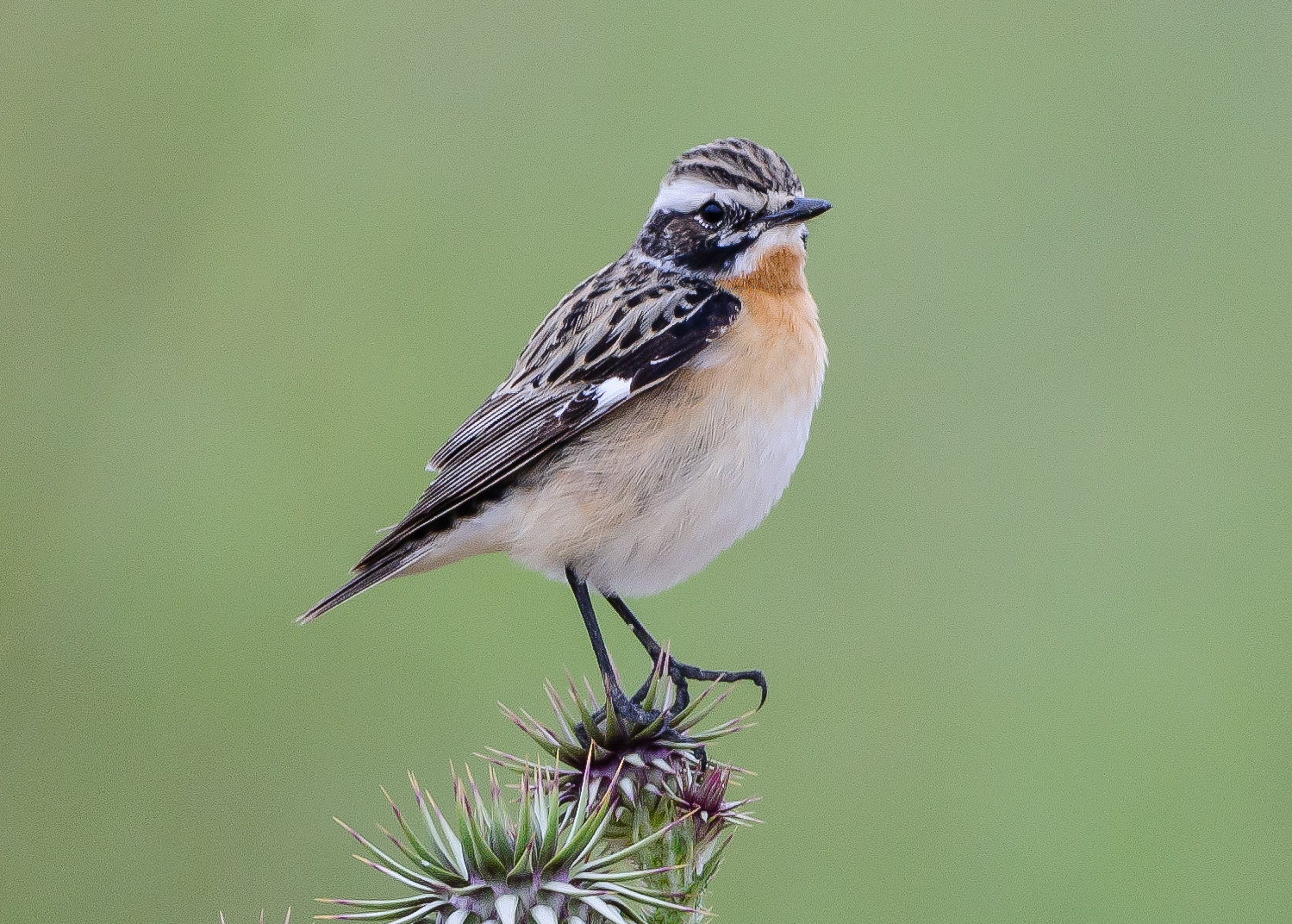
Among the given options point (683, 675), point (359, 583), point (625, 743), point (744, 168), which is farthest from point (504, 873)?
point (744, 168)

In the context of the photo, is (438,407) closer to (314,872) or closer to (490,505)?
(314,872)

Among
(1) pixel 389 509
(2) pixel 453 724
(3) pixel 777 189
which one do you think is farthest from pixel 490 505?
(1) pixel 389 509

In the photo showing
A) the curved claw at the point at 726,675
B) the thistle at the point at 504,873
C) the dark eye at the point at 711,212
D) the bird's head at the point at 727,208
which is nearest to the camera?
the thistle at the point at 504,873

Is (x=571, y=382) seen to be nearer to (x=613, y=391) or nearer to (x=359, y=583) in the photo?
(x=613, y=391)

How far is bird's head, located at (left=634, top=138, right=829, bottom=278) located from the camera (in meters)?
4.91

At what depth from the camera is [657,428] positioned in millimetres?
4758

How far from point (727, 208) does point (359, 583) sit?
181 cm

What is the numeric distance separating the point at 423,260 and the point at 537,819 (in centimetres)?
557

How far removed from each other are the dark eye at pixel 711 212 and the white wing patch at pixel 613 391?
0.71 m

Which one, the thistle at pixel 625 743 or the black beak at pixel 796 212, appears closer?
the thistle at pixel 625 743

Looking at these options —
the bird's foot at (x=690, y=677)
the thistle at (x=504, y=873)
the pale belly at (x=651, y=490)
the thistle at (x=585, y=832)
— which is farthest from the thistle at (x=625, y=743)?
the pale belly at (x=651, y=490)

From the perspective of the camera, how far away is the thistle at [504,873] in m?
3.19

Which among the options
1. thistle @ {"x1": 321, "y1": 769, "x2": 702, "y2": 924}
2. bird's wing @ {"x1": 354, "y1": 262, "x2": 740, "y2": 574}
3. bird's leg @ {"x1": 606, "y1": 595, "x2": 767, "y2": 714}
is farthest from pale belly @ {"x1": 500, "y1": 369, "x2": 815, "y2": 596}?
thistle @ {"x1": 321, "y1": 769, "x2": 702, "y2": 924}

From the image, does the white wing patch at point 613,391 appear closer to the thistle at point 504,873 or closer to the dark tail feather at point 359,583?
the dark tail feather at point 359,583
